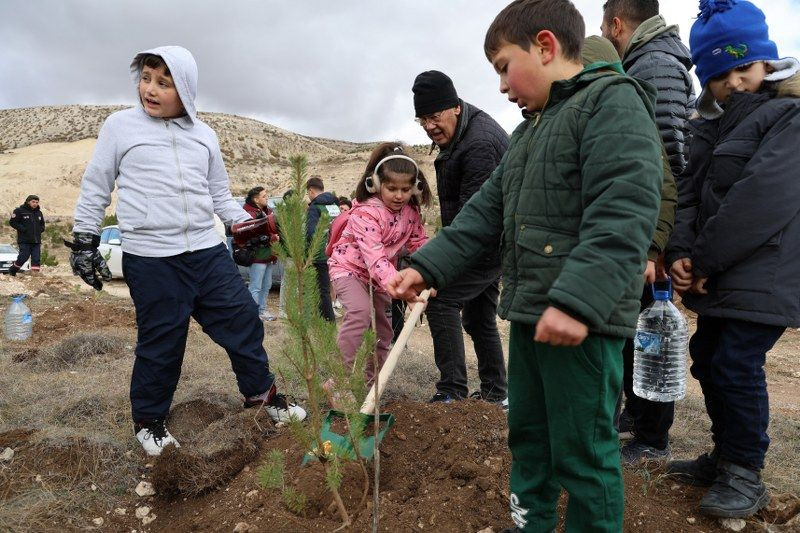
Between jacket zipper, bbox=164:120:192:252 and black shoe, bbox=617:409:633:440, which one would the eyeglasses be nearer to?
jacket zipper, bbox=164:120:192:252

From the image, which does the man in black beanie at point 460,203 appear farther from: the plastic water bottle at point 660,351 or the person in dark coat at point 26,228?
the person in dark coat at point 26,228

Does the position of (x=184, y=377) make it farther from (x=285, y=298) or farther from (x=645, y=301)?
(x=645, y=301)

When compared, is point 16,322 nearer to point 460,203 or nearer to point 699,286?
point 460,203

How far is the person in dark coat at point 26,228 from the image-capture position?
13305mm

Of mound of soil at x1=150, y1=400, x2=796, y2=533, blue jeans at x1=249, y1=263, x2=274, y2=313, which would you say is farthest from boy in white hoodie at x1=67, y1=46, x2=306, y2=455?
blue jeans at x1=249, y1=263, x2=274, y2=313

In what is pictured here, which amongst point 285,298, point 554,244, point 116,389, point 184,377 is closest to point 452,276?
point 554,244

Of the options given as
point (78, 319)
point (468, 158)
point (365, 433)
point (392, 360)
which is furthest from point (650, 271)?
point (78, 319)

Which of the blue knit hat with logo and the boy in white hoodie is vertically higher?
the blue knit hat with logo

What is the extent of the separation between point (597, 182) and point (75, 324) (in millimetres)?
7223

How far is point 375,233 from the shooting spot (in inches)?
126

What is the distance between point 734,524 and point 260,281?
6.42 meters

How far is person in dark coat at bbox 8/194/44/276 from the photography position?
13305mm

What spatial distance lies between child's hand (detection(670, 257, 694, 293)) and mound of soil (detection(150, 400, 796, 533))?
83 centimetres

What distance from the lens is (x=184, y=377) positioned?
4.31 meters
